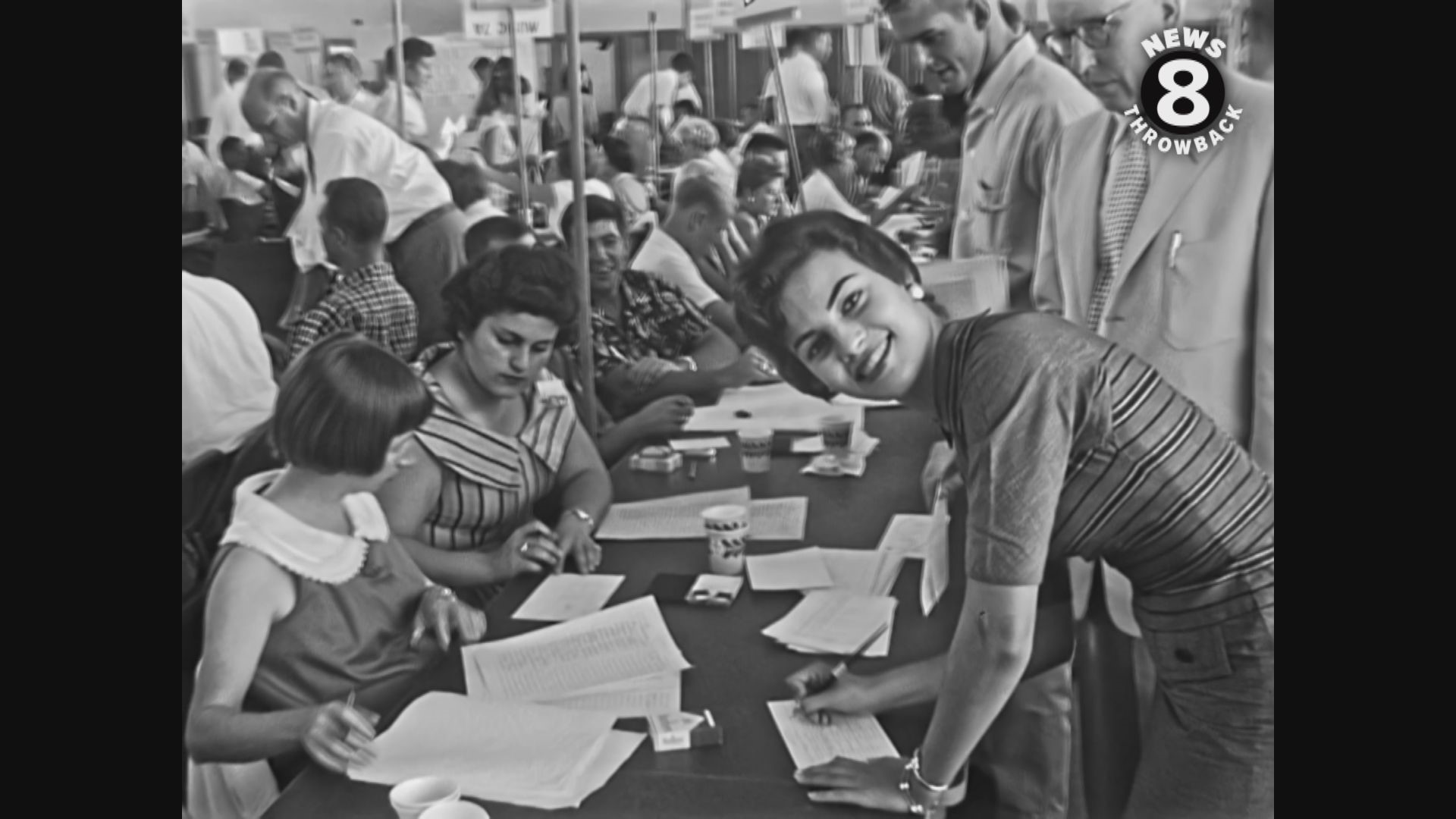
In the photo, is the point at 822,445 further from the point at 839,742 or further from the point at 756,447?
the point at 839,742

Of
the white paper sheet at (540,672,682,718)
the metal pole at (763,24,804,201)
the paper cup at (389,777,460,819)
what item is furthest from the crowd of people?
the white paper sheet at (540,672,682,718)

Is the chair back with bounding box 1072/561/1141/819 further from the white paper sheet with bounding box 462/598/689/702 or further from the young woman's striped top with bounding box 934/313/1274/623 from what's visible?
the white paper sheet with bounding box 462/598/689/702

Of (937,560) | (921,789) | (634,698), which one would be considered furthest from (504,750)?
(937,560)

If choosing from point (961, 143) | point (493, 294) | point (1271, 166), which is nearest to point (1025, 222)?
point (961, 143)

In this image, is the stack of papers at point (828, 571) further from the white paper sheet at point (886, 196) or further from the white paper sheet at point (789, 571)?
the white paper sheet at point (886, 196)

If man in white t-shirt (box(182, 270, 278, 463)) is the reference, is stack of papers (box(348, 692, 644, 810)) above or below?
below

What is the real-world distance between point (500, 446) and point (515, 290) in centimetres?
28

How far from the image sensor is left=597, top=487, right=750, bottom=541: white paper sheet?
2396 mm

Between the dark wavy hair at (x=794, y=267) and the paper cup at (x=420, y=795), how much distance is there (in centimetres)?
94

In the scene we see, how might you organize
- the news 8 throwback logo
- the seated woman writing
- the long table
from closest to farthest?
the news 8 throwback logo < the long table < the seated woman writing

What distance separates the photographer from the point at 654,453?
241cm

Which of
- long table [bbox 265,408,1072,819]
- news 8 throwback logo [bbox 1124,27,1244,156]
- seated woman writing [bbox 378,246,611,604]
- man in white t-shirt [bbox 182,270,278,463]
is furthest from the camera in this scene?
man in white t-shirt [bbox 182,270,278,463]

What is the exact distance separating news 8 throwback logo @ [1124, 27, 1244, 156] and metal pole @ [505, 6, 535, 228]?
1.06 metres

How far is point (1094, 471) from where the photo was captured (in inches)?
87.7
